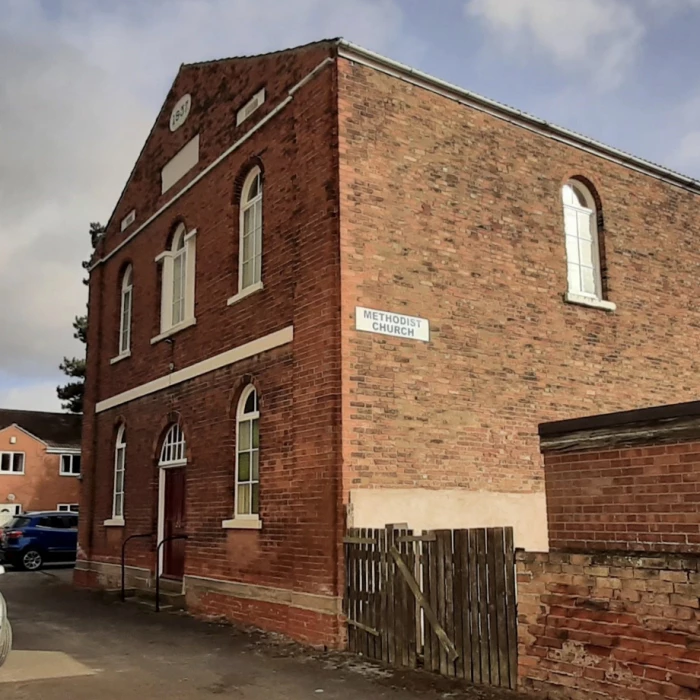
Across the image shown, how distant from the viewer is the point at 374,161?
1122 centimetres

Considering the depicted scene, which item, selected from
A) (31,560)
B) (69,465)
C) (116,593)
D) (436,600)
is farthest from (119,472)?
(69,465)

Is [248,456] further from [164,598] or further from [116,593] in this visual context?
[116,593]

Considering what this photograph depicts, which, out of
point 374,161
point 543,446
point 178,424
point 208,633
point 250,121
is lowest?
point 208,633

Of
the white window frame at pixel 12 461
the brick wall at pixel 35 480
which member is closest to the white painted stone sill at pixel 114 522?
the brick wall at pixel 35 480

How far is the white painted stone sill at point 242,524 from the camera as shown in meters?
11.8

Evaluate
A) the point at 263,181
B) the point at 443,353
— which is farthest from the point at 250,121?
the point at 443,353

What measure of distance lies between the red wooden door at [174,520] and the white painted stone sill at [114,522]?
78.8 inches

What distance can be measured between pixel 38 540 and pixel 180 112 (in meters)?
14.5

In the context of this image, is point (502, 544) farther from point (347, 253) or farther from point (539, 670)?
point (347, 253)

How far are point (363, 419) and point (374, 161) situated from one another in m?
3.51

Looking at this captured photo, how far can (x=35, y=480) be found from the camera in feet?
141

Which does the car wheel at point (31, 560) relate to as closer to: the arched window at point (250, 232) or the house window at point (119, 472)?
the house window at point (119, 472)

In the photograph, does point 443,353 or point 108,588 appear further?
point 108,588

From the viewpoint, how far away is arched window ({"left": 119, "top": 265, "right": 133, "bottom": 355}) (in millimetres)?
18219
